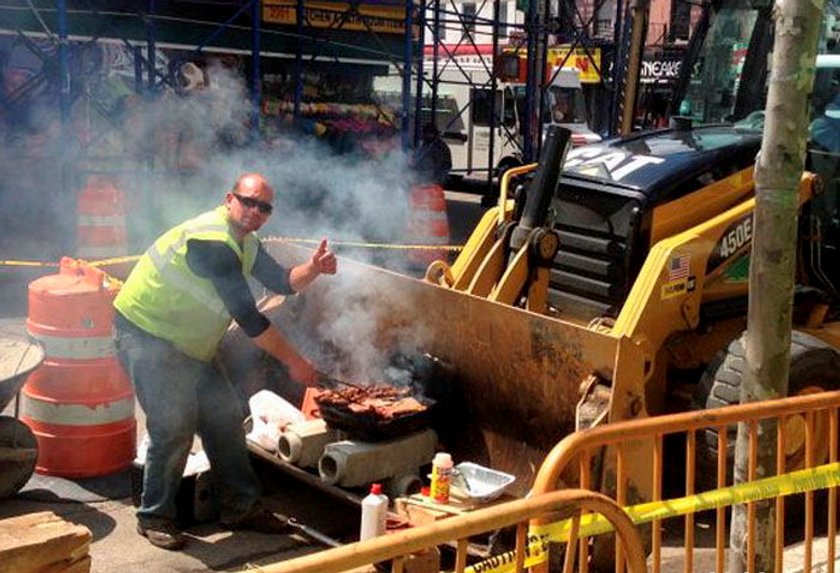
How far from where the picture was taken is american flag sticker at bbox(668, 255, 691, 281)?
5137 millimetres

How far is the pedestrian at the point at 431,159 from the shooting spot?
52.4 feet

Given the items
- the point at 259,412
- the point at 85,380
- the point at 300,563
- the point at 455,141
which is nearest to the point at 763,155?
the point at 300,563

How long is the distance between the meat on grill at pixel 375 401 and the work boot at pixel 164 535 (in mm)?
904

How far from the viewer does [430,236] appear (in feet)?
38.6

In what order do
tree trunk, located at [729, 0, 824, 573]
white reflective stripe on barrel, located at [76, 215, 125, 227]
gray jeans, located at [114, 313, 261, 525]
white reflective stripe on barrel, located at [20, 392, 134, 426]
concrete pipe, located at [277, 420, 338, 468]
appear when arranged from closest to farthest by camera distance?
tree trunk, located at [729, 0, 824, 573]
gray jeans, located at [114, 313, 261, 525]
concrete pipe, located at [277, 420, 338, 468]
white reflective stripe on barrel, located at [20, 392, 134, 426]
white reflective stripe on barrel, located at [76, 215, 125, 227]

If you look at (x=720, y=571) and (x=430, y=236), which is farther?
(x=430, y=236)

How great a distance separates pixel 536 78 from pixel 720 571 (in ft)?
48.1

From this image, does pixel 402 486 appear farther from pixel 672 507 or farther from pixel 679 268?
pixel 672 507

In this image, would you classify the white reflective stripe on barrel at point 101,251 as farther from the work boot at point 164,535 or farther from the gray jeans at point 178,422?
the work boot at point 164,535

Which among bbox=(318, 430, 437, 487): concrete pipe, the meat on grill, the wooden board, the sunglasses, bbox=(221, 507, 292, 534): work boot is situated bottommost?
bbox=(221, 507, 292, 534): work boot

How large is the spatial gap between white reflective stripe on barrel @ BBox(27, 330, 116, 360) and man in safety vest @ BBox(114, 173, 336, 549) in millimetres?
533

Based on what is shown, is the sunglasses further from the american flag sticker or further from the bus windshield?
the bus windshield

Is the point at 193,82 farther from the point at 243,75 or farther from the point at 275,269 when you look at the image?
the point at 275,269

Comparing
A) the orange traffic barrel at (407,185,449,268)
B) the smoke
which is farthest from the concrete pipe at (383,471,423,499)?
the orange traffic barrel at (407,185,449,268)
